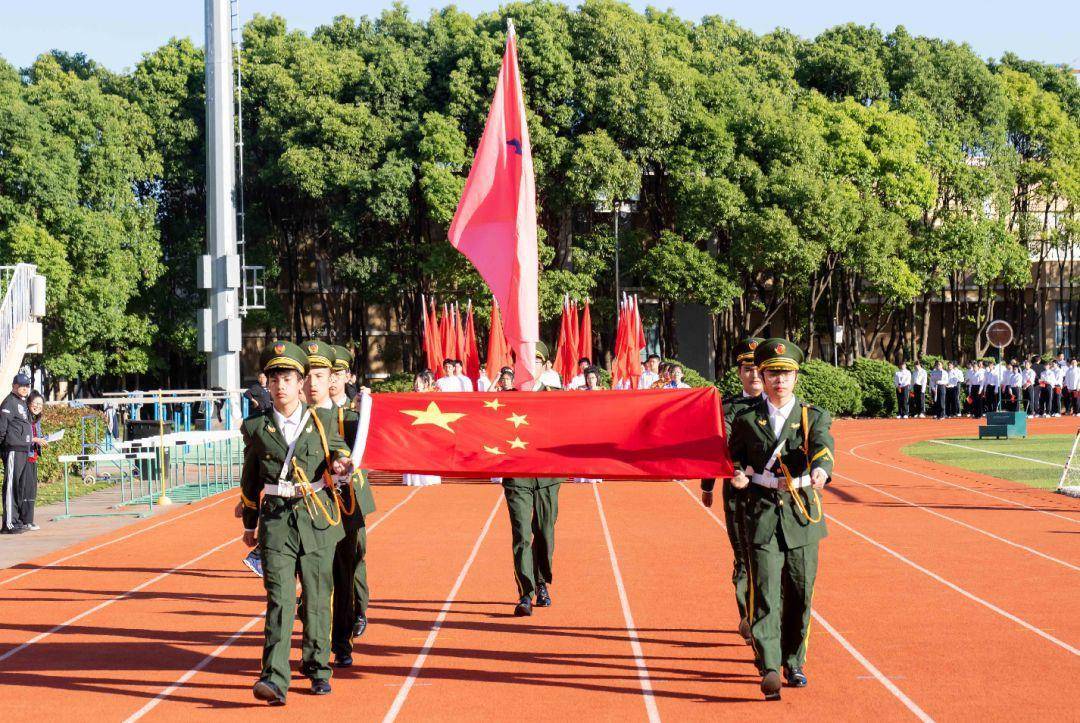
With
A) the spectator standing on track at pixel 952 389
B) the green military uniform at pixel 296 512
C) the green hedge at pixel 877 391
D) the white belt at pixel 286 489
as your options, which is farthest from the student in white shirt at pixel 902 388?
the white belt at pixel 286 489

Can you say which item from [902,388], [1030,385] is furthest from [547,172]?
[1030,385]

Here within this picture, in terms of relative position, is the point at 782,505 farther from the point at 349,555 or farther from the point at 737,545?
the point at 349,555

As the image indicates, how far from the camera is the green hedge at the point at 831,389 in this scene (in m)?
35.9

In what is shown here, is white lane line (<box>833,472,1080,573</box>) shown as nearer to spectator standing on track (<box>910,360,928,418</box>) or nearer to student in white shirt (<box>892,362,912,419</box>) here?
student in white shirt (<box>892,362,912,419</box>)

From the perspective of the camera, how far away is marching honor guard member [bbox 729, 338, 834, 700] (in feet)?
22.9

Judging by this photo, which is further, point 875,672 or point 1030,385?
point 1030,385

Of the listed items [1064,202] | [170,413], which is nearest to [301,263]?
[170,413]

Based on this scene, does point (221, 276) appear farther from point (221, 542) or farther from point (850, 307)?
point (850, 307)

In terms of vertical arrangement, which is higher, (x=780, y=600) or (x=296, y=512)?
(x=296, y=512)

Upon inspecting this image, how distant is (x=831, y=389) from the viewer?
36.6m

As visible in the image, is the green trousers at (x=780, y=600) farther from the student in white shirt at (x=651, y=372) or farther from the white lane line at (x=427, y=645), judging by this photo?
the student in white shirt at (x=651, y=372)

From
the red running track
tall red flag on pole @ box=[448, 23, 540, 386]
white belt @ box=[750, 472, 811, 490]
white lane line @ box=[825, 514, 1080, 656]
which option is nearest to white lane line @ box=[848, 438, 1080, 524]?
the red running track

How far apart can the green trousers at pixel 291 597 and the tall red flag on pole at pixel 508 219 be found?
7.60 ft

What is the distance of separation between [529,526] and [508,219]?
2.09 m
